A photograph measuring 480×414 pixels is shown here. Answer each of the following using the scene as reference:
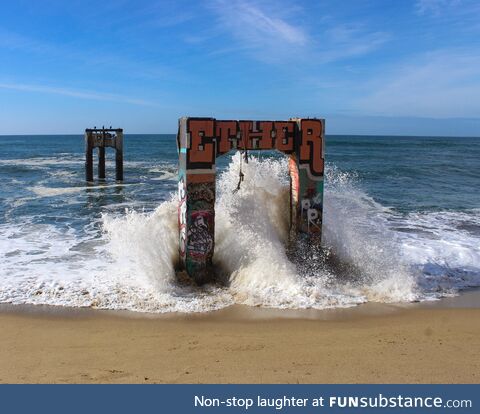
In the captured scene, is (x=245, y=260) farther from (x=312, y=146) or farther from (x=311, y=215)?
(x=312, y=146)

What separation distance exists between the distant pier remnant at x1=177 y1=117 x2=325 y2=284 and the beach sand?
5.26 feet

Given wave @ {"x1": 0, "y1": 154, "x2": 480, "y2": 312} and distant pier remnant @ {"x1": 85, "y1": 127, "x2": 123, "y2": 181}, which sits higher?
distant pier remnant @ {"x1": 85, "y1": 127, "x2": 123, "y2": 181}

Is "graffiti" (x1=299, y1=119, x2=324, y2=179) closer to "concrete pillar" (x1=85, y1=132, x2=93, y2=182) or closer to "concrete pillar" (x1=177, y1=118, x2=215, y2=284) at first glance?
"concrete pillar" (x1=177, y1=118, x2=215, y2=284)

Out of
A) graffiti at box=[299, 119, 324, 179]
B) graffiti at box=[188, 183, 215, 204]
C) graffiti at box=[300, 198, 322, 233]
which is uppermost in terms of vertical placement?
graffiti at box=[299, 119, 324, 179]

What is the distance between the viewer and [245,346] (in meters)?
5.76

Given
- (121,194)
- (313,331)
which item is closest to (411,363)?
(313,331)

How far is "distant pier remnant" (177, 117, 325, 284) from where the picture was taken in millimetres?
7992

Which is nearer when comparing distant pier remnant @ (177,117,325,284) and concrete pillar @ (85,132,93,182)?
distant pier remnant @ (177,117,325,284)

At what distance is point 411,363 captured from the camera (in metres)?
5.27

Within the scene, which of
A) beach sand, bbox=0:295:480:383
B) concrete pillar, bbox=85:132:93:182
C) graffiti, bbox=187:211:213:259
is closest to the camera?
beach sand, bbox=0:295:480:383

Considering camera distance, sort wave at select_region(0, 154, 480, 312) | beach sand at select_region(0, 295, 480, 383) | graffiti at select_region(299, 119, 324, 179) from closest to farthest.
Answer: beach sand at select_region(0, 295, 480, 383), wave at select_region(0, 154, 480, 312), graffiti at select_region(299, 119, 324, 179)

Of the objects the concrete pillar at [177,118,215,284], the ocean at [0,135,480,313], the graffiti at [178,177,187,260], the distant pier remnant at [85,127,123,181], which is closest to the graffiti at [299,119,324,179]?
the ocean at [0,135,480,313]

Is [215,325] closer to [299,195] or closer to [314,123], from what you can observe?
[299,195]

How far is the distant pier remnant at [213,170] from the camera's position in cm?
799
